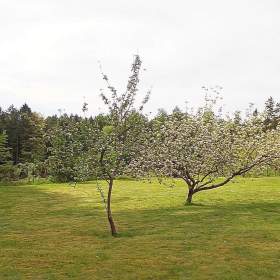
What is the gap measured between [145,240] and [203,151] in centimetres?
1170

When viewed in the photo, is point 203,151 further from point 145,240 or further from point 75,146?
point 75,146

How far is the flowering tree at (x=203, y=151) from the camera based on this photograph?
98.5 ft

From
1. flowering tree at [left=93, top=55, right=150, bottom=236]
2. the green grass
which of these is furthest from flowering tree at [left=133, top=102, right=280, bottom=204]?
flowering tree at [left=93, top=55, right=150, bottom=236]

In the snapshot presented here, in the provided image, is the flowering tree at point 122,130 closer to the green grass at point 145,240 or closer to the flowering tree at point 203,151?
the green grass at point 145,240

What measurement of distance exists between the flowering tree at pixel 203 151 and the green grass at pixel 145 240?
248 cm

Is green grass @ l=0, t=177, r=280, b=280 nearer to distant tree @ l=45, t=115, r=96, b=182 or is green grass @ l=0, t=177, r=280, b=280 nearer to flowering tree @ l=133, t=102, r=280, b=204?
flowering tree @ l=133, t=102, r=280, b=204

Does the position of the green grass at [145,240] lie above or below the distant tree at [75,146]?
below

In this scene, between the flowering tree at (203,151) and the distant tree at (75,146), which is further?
the flowering tree at (203,151)

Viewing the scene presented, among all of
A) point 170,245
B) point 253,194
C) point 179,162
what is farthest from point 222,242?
point 253,194

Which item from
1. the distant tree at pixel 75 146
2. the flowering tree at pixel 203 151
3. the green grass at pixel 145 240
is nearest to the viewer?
the green grass at pixel 145 240

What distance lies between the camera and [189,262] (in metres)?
16.1

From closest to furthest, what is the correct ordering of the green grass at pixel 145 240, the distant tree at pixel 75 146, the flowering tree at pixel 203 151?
1. the green grass at pixel 145 240
2. the distant tree at pixel 75 146
3. the flowering tree at pixel 203 151

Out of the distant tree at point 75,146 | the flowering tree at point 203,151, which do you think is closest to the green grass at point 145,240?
the flowering tree at point 203,151

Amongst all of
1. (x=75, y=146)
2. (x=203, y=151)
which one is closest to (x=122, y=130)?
(x=75, y=146)
